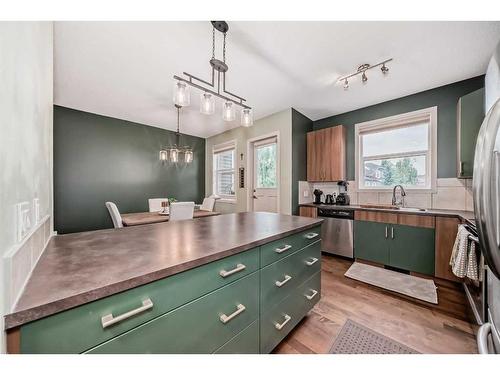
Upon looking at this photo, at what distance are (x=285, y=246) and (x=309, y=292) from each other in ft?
1.96

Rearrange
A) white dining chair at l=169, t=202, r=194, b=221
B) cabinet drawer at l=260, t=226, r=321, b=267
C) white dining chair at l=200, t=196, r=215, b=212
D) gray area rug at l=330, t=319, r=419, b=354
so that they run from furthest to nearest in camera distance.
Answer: white dining chair at l=200, t=196, r=215, b=212, white dining chair at l=169, t=202, r=194, b=221, gray area rug at l=330, t=319, r=419, b=354, cabinet drawer at l=260, t=226, r=321, b=267

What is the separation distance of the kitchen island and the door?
7.92 ft

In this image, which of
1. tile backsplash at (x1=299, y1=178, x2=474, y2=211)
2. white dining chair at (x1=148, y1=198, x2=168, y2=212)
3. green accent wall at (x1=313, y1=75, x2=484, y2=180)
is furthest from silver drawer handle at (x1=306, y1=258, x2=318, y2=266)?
white dining chair at (x1=148, y1=198, x2=168, y2=212)

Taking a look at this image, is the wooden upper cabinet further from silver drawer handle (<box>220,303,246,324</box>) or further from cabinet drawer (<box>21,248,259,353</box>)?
cabinet drawer (<box>21,248,259,353</box>)

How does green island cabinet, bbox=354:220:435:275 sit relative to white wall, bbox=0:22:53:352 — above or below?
below

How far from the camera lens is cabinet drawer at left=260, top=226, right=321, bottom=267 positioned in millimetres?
1160

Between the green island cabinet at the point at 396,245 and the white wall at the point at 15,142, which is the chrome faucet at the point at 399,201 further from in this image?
the white wall at the point at 15,142

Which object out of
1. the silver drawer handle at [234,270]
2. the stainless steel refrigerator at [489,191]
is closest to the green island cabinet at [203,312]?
the silver drawer handle at [234,270]

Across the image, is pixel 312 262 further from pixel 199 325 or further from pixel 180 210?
pixel 180 210

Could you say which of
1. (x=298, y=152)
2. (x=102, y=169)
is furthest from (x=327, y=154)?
(x=102, y=169)

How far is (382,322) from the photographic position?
5.43 ft

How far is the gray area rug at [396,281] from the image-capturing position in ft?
6.79

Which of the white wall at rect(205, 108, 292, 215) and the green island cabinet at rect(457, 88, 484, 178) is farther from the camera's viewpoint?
the white wall at rect(205, 108, 292, 215)
